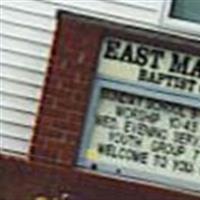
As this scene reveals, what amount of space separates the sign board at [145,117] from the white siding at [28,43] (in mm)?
719

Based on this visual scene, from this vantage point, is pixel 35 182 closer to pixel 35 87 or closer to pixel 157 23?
pixel 35 87

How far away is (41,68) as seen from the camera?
9.62 metres

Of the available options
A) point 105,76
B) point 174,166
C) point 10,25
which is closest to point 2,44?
point 10,25

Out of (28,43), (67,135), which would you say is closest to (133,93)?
(67,135)

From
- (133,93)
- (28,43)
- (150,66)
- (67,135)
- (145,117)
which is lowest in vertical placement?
(67,135)

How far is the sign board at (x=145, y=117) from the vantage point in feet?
29.3

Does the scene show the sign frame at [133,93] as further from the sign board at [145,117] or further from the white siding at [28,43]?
the white siding at [28,43]

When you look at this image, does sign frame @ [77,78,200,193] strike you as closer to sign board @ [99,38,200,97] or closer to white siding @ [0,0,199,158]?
sign board @ [99,38,200,97]

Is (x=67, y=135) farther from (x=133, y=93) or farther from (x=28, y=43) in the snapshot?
(x=28, y=43)

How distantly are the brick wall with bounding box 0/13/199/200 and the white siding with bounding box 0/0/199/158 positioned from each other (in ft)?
2.17

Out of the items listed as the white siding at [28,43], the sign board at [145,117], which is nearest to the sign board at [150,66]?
the sign board at [145,117]

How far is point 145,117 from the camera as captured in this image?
29.5 feet

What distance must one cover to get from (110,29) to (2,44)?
1.22 meters

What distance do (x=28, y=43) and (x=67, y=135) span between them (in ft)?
3.60
